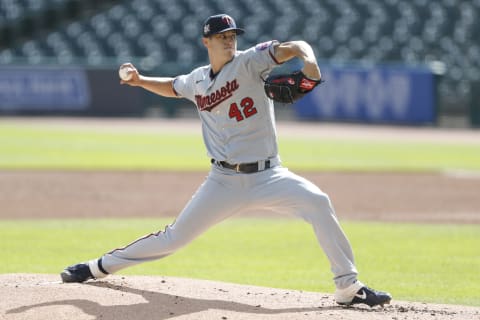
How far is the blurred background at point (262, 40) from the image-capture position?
2475 centimetres

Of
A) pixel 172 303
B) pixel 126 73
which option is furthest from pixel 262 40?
pixel 172 303

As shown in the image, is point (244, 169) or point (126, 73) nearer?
point (244, 169)

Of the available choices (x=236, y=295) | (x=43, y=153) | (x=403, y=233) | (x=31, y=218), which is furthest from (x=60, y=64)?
(x=236, y=295)

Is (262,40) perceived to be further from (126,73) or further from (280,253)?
(126,73)

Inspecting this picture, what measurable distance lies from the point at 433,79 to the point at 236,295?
1913cm

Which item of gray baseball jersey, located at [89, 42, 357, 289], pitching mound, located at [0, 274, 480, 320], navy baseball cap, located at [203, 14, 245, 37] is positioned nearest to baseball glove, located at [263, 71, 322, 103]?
gray baseball jersey, located at [89, 42, 357, 289]

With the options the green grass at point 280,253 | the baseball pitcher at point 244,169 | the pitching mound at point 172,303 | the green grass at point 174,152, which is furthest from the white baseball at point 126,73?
the green grass at point 174,152

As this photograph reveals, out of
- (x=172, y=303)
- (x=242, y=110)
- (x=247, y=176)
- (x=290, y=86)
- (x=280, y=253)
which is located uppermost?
(x=290, y=86)

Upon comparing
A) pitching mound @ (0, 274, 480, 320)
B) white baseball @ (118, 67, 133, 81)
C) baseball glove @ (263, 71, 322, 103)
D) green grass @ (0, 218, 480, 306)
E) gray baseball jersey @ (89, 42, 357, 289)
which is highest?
white baseball @ (118, 67, 133, 81)

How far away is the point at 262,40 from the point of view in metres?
29.1

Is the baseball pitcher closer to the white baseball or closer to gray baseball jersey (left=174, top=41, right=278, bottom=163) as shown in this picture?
gray baseball jersey (left=174, top=41, right=278, bottom=163)

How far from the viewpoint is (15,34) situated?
105ft

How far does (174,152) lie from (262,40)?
Result: 10.6 metres

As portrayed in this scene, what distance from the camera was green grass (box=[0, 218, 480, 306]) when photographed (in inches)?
296
